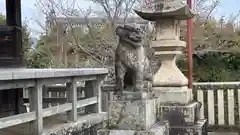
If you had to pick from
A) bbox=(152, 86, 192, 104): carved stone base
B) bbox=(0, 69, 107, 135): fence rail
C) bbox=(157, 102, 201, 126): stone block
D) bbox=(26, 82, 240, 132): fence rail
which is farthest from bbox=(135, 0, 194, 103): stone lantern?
bbox=(26, 82, 240, 132): fence rail

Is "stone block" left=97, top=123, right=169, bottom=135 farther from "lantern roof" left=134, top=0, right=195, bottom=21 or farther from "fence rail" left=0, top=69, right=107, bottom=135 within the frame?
"lantern roof" left=134, top=0, right=195, bottom=21

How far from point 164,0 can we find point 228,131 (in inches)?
148

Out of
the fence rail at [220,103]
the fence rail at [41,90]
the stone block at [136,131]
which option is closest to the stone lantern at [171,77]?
the stone block at [136,131]

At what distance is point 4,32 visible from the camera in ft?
23.7

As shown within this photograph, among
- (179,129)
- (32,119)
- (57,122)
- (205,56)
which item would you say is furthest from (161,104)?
(205,56)

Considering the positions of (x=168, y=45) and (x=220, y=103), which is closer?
(x=168, y=45)

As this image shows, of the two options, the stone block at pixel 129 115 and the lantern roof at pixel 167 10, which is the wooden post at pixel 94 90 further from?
the stone block at pixel 129 115

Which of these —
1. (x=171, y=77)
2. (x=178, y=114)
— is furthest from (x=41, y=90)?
(x=178, y=114)

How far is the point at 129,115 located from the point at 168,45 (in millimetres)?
1566

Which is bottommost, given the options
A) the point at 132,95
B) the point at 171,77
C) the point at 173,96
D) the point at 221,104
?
the point at 221,104

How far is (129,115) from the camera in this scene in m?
3.88

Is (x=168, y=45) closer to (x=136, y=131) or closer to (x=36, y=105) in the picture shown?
(x=136, y=131)

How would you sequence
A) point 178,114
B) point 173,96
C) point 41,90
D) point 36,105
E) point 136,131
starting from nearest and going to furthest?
point 136,131, point 178,114, point 173,96, point 36,105, point 41,90

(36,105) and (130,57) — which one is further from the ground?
(130,57)
